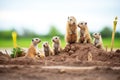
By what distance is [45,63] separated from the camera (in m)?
5.71

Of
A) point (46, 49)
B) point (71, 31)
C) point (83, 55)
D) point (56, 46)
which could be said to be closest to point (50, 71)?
point (83, 55)

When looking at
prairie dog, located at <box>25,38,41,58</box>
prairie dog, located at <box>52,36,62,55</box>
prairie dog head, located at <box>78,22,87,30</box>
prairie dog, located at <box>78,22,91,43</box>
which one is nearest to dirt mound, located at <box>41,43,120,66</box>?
prairie dog, located at <box>52,36,62,55</box>

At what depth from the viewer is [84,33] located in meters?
8.13

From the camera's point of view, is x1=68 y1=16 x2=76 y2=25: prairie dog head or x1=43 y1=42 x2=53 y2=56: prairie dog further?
x1=68 y1=16 x2=76 y2=25: prairie dog head

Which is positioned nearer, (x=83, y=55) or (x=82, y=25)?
(x=83, y=55)

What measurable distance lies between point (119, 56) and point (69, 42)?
1.82m

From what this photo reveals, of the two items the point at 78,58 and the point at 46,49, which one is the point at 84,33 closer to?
the point at 46,49

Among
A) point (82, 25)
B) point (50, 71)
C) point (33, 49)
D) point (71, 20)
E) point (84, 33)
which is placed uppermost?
point (71, 20)

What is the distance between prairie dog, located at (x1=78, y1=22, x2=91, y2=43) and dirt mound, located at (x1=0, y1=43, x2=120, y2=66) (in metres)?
0.50

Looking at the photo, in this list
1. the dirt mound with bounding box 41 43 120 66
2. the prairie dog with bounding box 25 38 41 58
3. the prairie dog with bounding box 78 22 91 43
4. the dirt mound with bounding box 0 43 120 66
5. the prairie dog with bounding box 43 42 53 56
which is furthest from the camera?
the prairie dog with bounding box 25 38 41 58

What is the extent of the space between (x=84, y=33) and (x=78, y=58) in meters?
1.60

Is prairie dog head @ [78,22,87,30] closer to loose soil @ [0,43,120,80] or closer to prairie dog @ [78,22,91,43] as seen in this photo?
prairie dog @ [78,22,91,43]

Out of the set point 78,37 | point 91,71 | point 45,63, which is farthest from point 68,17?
point 91,71

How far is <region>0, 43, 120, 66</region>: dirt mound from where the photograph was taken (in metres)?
5.70
